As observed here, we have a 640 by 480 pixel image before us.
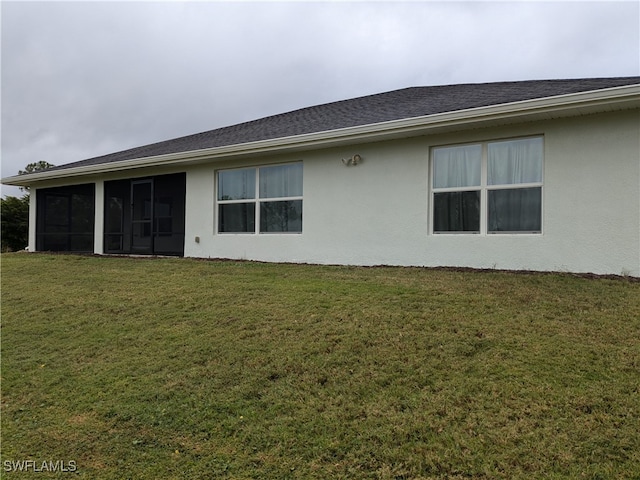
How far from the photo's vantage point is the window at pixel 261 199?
9.75 meters

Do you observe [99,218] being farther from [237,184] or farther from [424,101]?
[424,101]

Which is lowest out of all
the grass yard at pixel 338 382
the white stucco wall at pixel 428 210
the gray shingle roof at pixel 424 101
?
the grass yard at pixel 338 382

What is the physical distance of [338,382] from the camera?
375cm

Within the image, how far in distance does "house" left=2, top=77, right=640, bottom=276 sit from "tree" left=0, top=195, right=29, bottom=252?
36.4 ft

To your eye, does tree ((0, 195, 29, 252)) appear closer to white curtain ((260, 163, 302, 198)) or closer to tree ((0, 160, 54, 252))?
tree ((0, 160, 54, 252))

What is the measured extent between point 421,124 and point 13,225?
2036 centimetres

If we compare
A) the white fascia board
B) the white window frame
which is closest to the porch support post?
the white fascia board

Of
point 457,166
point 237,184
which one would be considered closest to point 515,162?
point 457,166

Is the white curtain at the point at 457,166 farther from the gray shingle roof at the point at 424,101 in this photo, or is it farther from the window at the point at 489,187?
the gray shingle roof at the point at 424,101

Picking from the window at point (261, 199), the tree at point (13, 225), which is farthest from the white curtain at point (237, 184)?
the tree at point (13, 225)

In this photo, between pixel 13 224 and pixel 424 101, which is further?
pixel 13 224

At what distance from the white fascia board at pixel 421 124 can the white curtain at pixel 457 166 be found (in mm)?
479

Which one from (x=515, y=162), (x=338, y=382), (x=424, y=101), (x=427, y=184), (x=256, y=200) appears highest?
(x=424, y=101)

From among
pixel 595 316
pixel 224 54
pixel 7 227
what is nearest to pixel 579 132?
pixel 595 316
